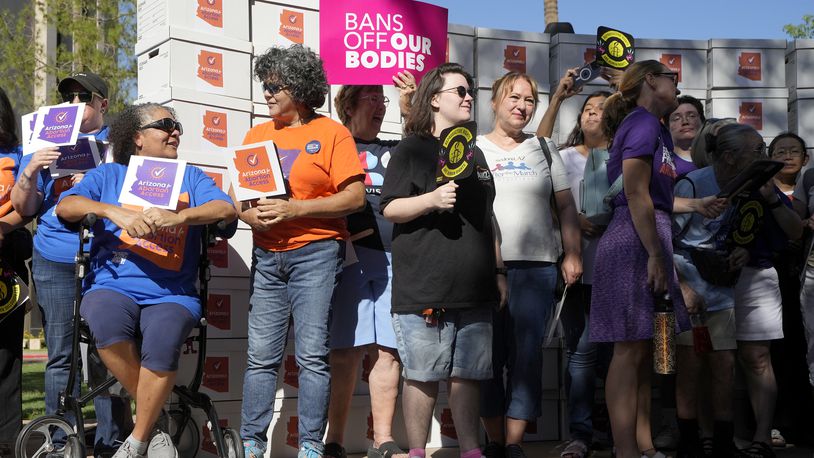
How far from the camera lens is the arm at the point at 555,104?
18.6 feet

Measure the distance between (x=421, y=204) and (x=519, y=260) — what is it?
103 centimetres

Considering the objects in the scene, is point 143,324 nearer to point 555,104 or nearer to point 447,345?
point 447,345

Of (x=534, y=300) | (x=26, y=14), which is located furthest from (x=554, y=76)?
(x=26, y=14)

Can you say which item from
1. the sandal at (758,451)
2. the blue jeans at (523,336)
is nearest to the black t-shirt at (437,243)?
the blue jeans at (523,336)

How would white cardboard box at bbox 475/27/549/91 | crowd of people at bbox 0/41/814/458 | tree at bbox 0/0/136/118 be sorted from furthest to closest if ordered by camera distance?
tree at bbox 0/0/136/118
white cardboard box at bbox 475/27/549/91
crowd of people at bbox 0/41/814/458

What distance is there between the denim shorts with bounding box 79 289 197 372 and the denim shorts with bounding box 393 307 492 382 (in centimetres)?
99

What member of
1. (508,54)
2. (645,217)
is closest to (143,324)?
(645,217)

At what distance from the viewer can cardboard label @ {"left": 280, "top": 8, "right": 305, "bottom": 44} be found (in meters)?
5.59

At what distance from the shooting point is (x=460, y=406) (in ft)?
A: 13.6

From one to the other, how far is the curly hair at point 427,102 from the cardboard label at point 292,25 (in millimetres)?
1499

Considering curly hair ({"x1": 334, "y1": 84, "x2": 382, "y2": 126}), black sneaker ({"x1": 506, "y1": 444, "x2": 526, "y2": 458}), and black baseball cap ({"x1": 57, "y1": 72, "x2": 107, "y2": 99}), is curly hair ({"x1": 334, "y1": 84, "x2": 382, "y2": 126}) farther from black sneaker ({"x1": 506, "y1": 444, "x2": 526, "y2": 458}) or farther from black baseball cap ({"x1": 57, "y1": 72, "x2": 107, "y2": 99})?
black sneaker ({"x1": 506, "y1": 444, "x2": 526, "y2": 458})

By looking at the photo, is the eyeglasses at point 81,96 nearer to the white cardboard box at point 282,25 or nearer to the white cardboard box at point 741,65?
the white cardboard box at point 282,25

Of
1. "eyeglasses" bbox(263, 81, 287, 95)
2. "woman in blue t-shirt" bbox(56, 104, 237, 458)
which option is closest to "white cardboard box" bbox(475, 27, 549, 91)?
"eyeglasses" bbox(263, 81, 287, 95)

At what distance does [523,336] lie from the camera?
193 inches
